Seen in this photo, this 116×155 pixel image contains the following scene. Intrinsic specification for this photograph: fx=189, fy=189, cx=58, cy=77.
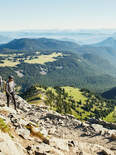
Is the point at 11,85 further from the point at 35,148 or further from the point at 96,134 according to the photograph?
the point at 96,134

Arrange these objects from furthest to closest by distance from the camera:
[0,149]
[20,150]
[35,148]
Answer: [35,148] → [20,150] → [0,149]

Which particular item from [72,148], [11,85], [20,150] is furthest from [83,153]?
[11,85]

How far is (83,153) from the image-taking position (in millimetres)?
24422

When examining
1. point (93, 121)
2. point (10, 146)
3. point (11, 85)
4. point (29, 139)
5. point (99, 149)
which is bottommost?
point (93, 121)

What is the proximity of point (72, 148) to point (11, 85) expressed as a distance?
558 inches

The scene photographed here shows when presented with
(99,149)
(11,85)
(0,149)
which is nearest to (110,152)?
(99,149)

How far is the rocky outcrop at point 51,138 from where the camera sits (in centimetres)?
2020

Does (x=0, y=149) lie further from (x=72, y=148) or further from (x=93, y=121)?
(x=93, y=121)

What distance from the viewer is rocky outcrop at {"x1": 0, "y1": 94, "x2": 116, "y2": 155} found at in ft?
66.3

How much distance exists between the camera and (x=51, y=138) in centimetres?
2717

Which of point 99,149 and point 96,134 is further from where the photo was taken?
point 96,134

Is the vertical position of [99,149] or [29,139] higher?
[29,139]

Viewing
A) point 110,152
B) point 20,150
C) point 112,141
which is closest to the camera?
point 20,150

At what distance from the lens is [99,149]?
87.1 ft
